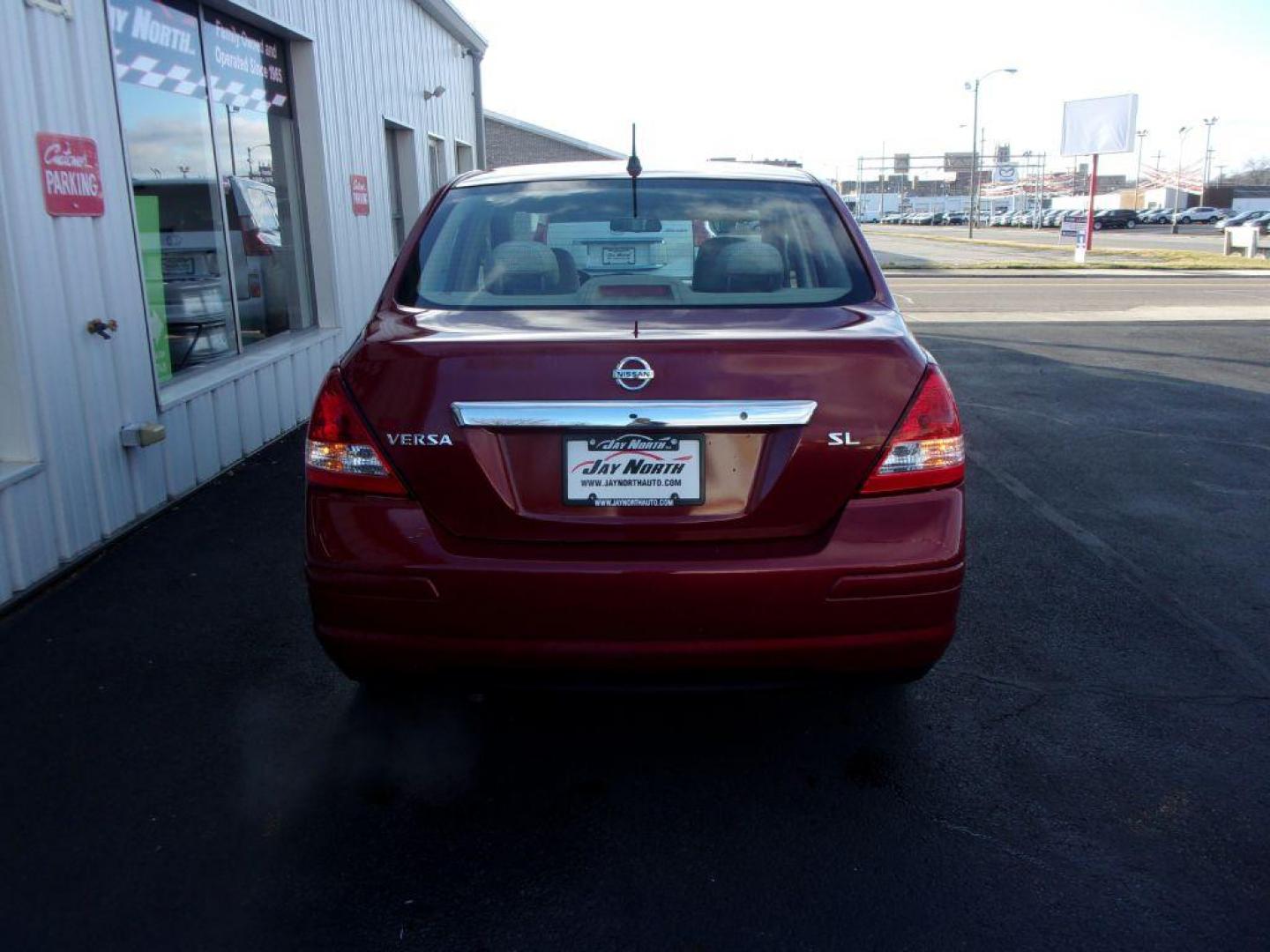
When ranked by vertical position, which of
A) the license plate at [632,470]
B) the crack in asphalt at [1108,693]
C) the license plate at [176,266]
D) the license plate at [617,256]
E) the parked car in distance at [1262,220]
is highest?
the license plate at [617,256]

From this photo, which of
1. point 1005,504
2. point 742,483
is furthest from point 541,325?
point 1005,504

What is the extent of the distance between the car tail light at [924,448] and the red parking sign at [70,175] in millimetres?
3937

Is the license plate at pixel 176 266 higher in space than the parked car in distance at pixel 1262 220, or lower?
higher

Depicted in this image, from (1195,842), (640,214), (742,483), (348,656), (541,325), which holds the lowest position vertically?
(1195,842)

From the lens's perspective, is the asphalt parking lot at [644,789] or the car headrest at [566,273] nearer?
the asphalt parking lot at [644,789]

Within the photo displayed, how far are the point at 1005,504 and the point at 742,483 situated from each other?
378cm

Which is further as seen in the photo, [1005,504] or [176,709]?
[1005,504]

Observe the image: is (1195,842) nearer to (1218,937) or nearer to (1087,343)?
(1218,937)

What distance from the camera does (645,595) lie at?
9.14 ft

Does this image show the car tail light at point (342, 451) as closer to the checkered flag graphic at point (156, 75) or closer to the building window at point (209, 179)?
the building window at point (209, 179)

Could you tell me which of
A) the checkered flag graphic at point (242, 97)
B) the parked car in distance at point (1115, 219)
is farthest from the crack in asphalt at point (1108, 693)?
the parked car in distance at point (1115, 219)

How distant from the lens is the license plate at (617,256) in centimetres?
392

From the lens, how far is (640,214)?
379 centimetres

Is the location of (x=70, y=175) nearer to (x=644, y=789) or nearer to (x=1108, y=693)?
(x=644, y=789)
